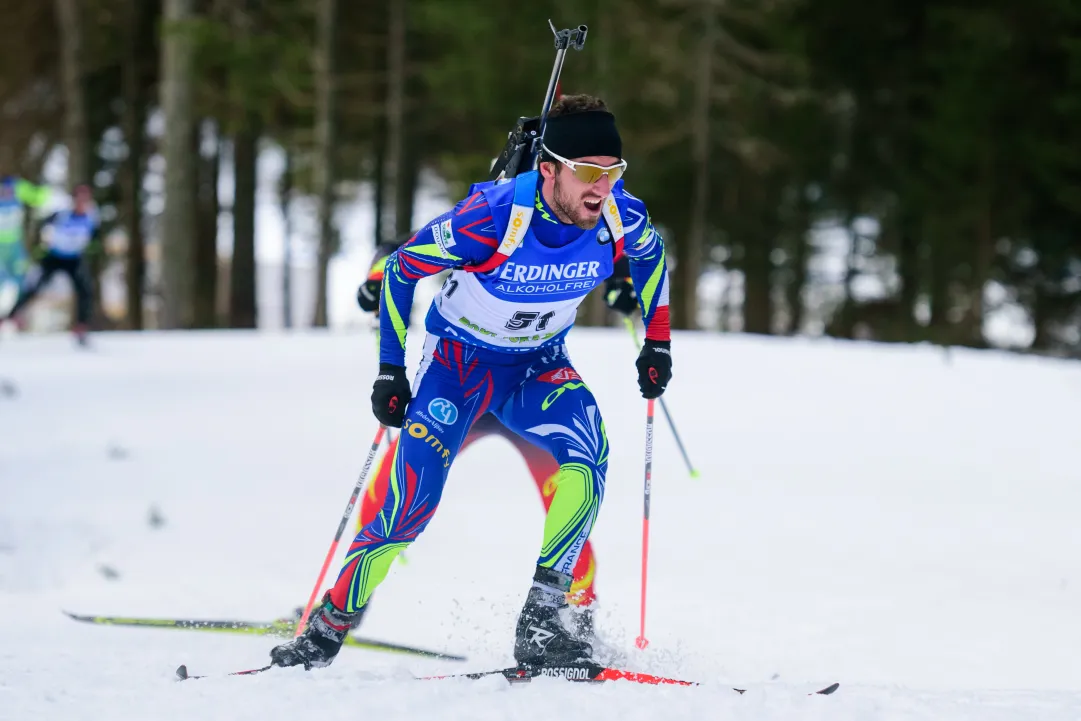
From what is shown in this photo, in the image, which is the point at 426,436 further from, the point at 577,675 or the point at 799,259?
the point at 799,259

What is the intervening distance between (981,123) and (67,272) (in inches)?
670

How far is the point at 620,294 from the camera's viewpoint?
535 centimetres

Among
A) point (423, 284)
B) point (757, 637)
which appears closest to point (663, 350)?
point (757, 637)

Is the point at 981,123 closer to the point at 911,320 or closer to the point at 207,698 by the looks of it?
the point at 911,320

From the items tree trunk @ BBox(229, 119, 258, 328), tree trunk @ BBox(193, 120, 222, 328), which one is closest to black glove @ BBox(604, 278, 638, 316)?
tree trunk @ BBox(229, 119, 258, 328)

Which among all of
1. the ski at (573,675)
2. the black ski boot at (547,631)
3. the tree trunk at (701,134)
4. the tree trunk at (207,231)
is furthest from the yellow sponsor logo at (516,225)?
the tree trunk at (207,231)

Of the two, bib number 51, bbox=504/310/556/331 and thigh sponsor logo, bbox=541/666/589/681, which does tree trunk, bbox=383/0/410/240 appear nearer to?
bib number 51, bbox=504/310/556/331

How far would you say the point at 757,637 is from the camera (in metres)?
5.80

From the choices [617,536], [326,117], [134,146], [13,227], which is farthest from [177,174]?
[617,536]

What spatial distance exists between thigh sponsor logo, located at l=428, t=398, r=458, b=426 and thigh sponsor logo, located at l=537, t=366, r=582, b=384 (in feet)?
1.25

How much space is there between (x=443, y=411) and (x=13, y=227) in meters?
12.7

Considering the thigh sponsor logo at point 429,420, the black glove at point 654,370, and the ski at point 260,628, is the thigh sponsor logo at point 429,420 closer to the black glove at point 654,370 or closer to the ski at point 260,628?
the black glove at point 654,370

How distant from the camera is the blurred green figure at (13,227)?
14.7 m

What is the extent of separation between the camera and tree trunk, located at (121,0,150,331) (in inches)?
974
